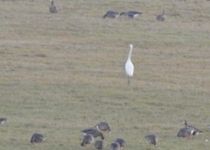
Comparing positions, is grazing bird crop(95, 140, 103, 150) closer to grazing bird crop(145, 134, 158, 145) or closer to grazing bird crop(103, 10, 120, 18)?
grazing bird crop(145, 134, 158, 145)

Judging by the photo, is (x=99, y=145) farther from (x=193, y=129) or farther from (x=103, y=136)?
(x=193, y=129)

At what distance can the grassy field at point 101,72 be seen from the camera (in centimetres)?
2405

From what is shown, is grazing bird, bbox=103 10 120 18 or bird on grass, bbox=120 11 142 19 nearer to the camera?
grazing bird, bbox=103 10 120 18

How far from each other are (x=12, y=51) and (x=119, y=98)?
24.9ft

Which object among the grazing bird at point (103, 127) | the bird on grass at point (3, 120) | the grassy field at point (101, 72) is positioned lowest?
the grazing bird at point (103, 127)

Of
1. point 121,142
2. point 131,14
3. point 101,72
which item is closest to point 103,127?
point 121,142

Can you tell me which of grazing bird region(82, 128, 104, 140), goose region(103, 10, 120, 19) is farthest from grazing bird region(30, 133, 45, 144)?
goose region(103, 10, 120, 19)

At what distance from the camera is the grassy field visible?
24047 mm

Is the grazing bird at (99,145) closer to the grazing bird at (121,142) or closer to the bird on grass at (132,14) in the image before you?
the grazing bird at (121,142)

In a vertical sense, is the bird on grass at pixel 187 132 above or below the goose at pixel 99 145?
above

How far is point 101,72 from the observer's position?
104 feet

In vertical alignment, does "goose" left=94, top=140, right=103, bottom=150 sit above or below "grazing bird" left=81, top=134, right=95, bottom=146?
below

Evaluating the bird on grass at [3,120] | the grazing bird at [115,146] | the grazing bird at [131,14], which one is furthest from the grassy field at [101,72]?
the grazing bird at [115,146]

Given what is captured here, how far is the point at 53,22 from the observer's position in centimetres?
4138
